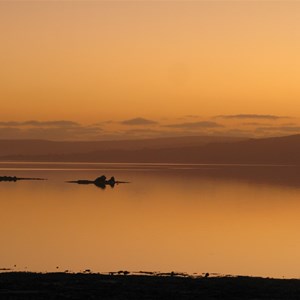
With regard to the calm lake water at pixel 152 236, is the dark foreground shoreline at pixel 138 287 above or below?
above

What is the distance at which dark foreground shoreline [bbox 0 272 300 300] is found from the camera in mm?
27422

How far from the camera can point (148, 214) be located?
78.3 m

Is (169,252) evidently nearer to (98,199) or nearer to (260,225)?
(260,225)

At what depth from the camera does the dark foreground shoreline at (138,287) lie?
27.4 m

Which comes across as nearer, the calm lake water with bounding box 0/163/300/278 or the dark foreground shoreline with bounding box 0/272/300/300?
the dark foreground shoreline with bounding box 0/272/300/300

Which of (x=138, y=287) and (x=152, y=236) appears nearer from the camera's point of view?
(x=138, y=287)

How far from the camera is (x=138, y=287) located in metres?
29.4

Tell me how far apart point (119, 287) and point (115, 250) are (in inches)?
763

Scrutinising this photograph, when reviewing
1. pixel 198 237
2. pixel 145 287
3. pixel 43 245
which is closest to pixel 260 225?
pixel 198 237

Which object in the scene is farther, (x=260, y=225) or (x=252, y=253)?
(x=260, y=225)

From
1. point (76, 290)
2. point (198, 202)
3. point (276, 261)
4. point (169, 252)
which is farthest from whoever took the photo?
point (198, 202)

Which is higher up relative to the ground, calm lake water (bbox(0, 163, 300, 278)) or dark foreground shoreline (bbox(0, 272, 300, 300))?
dark foreground shoreline (bbox(0, 272, 300, 300))

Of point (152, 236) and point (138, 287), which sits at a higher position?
point (138, 287)

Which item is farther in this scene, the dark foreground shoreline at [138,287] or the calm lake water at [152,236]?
the calm lake water at [152,236]
